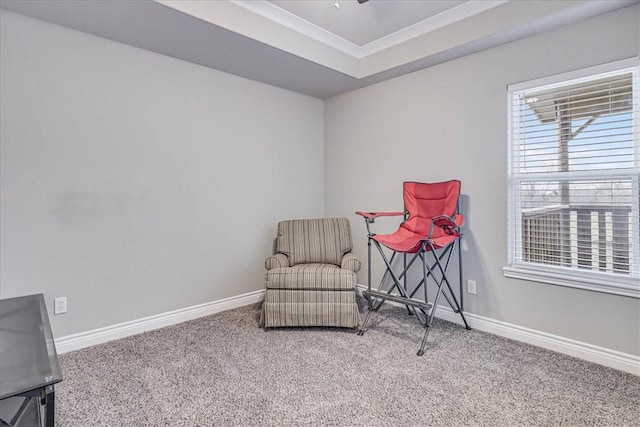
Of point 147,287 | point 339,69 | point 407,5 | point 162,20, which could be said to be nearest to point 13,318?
point 147,287

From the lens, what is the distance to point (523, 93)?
254cm

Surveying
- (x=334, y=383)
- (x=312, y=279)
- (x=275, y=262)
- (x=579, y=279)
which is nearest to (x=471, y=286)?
(x=579, y=279)

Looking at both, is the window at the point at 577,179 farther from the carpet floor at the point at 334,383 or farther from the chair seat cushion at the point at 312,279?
the chair seat cushion at the point at 312,279

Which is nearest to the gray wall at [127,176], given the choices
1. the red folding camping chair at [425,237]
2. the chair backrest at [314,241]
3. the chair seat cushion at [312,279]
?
the chair backrest at [314,241]

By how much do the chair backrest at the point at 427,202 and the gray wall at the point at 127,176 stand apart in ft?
4.61

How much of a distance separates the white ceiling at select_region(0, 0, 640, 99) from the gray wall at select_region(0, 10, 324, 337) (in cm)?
24

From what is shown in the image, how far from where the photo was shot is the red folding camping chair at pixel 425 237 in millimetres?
2516

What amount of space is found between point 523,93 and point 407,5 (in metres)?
1.09

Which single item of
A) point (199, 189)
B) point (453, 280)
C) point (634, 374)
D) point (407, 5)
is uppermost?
point (407, 5)

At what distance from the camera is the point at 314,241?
128 inches

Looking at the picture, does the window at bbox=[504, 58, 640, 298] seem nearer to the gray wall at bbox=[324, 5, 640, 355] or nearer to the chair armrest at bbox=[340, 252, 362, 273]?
the gray wall at bbox=[324, 5, 640, 355]

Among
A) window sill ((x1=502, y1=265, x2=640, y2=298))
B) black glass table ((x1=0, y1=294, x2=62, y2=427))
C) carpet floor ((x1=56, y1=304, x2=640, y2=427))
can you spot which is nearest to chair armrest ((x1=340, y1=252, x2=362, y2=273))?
carpet floor ((x1=56, y1=304, x2=640, y2=427))

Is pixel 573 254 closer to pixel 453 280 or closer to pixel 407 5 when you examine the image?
pixel 453 280

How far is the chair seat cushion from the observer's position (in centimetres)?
271
